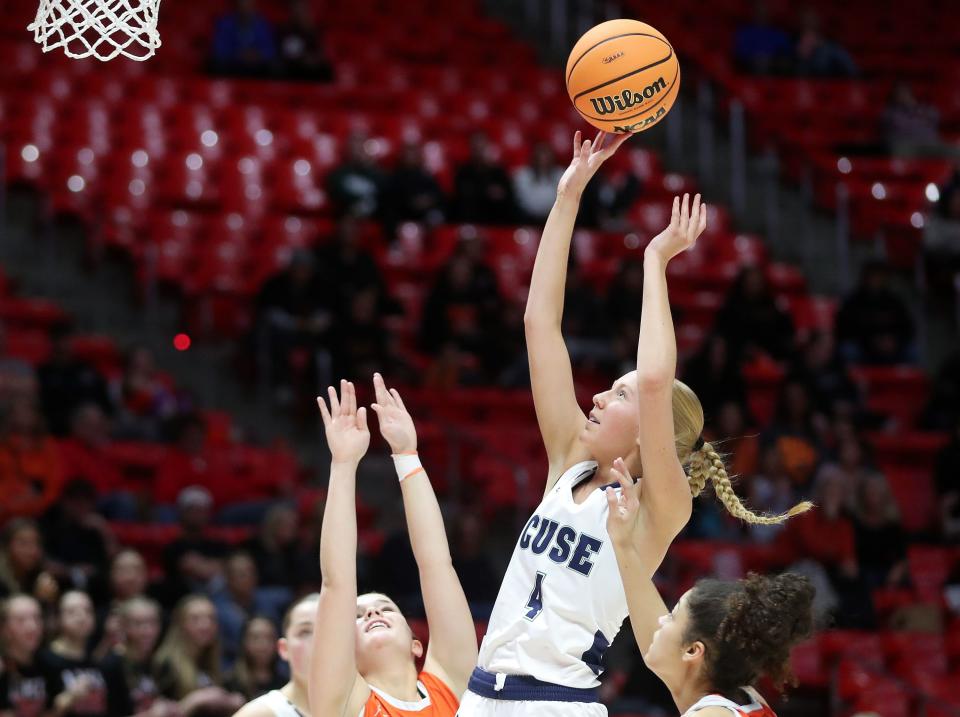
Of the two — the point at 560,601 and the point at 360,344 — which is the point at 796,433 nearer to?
the point at 360,344

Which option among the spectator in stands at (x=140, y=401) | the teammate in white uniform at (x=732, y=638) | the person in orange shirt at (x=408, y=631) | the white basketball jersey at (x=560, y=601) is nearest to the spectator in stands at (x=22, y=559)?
the spectator in stands at (x=140, y=401)

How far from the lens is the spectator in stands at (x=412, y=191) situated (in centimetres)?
1124

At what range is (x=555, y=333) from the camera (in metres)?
4.39

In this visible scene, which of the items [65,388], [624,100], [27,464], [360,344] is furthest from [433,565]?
[360,344]

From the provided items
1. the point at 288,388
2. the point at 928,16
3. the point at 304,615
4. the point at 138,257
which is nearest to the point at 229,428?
the point at 288,388

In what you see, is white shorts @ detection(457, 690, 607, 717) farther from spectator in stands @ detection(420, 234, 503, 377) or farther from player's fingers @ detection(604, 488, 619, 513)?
spectator in stands @ detection(420, 234, 503, 377)

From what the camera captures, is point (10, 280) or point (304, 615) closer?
point (304, 615)

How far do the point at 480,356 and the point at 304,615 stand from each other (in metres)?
5.22

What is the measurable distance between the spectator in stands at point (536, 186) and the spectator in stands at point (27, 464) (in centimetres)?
425

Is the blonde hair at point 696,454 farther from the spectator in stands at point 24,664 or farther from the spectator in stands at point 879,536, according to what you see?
the spectator in stands at point 879,536

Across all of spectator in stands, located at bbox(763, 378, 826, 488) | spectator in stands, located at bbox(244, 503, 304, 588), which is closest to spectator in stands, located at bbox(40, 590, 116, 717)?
spectator in stands, located at bbox(244, 503, 304, 588)

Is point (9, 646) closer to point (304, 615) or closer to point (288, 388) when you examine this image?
point (304, 615)

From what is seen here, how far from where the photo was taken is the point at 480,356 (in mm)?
10227

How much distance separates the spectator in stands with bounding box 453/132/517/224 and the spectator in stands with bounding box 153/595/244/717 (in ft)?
16.0
